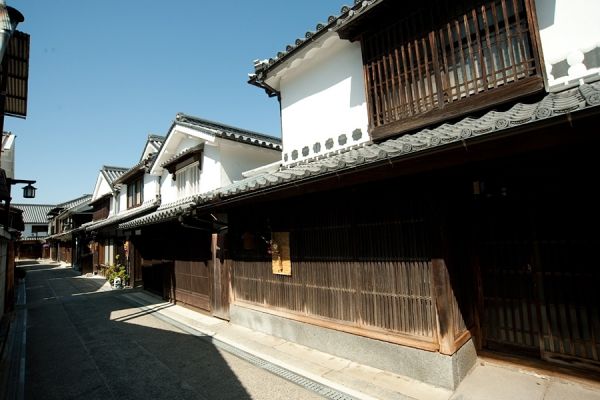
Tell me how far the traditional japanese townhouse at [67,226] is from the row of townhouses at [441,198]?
104 ft

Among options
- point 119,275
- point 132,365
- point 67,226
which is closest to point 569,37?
point 132,365

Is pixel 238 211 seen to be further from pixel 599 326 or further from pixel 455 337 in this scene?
pixel 599 326

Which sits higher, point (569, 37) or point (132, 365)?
point (569, 37)

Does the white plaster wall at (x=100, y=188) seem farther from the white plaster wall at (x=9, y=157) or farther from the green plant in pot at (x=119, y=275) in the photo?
the green plant in pot at (x=119, y=275)

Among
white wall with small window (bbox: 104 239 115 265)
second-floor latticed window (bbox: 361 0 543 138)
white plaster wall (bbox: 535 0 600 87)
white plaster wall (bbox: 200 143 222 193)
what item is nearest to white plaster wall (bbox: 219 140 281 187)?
white plaster wall (bbox: 200 143 222 193)

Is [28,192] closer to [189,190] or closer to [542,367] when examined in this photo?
[189,190]

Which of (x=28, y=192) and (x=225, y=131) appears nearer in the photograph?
(x=225, y=131)

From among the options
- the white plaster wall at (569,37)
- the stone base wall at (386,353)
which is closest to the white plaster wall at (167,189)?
the stone base wall at (386,353)

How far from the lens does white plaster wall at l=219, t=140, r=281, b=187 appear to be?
13422 millimetres

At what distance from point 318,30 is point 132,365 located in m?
9.77

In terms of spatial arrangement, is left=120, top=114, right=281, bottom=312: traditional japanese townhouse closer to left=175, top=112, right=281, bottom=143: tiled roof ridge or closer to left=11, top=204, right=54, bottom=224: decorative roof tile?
left=175, top=112, right=281, bottom=143: tiled roof ridge

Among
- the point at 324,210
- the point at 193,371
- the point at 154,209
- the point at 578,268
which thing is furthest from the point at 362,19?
the point at 154,209

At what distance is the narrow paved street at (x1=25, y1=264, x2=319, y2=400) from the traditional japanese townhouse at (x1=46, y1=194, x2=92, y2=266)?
24844 mm

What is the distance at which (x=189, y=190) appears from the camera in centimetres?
1547
